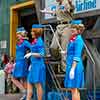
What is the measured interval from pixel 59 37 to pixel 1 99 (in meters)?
3.20

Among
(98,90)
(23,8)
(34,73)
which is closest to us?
(34,73)

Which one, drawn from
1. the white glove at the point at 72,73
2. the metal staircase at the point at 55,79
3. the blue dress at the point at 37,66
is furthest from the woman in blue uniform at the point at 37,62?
the white glove at the point at 72,73

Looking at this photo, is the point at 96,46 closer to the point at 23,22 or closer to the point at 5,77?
the point at 5,77

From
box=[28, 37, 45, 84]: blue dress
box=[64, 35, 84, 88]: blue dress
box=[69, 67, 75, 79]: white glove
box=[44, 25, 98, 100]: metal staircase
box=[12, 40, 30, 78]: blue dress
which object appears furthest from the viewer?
box=[12, 40, 30, 78]: blue dress

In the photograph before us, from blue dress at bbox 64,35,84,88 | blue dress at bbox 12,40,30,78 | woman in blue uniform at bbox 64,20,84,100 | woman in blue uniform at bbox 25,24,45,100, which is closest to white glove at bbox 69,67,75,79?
woman in blue uniform at bbox 64,20,84,100

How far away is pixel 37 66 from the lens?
10.4 m

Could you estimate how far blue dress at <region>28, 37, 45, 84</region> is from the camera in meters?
10.3

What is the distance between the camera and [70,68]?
9016mm

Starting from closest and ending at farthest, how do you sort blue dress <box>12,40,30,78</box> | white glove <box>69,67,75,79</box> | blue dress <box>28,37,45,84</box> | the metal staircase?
white glove <box>69,67,75,79</box>
the metal staircase
blue dress <box>28,37,45,84</box>
blue dress <box>12,40,30,78</box>

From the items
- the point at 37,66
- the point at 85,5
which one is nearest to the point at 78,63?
the point at 37,66

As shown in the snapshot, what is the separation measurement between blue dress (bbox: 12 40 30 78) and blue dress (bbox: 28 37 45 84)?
0.78 m

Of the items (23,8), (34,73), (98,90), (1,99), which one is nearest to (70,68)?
(34,73)

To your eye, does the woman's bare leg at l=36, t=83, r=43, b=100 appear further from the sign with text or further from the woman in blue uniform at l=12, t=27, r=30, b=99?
the sign with text

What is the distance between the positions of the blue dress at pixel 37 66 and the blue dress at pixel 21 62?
30.8 inches
